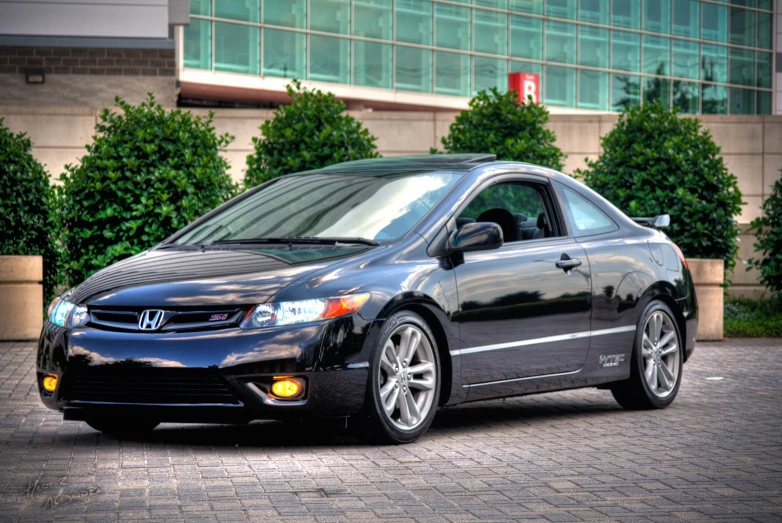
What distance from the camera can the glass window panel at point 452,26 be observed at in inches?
1799

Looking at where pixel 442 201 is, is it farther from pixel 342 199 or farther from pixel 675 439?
pixel 675 439

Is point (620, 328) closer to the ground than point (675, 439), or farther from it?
farther from it

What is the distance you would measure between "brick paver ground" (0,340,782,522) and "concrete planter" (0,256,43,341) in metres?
4.46

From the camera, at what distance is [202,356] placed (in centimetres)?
715

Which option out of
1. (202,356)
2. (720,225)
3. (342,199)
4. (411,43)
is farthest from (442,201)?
(411,43)

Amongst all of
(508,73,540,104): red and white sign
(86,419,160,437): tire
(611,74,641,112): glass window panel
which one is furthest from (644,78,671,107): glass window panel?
(86,419,160,437): tire

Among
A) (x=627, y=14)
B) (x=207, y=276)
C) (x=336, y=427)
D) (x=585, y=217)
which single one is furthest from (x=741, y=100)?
(x=207, y=276)

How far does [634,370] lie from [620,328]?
381mm

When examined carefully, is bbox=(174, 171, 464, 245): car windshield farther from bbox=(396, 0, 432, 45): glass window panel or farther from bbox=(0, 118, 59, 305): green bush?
bbox=(396, 0, 432, 45): glass window panel

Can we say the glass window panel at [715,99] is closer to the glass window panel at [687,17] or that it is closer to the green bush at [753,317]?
the glass window panel at [687,17]

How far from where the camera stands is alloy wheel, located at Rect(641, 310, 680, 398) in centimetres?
958

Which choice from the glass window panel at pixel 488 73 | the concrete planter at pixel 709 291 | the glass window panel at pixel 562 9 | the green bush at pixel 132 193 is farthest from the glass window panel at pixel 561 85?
the green bush at pixel 132 193

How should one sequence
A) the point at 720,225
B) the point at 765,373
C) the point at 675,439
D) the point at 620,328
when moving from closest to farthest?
the point at 675,439 < the point at 620,328 < the point at 765,373 < the point at 720,225

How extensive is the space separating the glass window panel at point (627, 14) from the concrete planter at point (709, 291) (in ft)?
117
